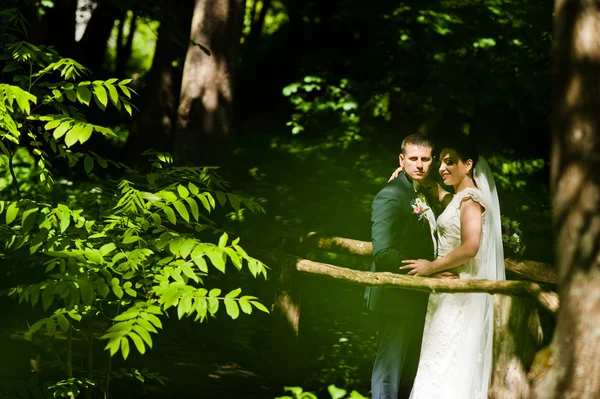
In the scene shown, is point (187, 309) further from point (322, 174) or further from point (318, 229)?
point (322, 174)

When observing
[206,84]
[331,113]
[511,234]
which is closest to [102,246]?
[511,234]

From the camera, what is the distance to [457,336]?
5.37 m

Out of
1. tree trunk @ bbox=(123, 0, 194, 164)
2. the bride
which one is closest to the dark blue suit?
the bride

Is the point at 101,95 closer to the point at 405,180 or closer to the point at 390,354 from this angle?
the point at 405,180

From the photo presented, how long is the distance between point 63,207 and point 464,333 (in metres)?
3.15

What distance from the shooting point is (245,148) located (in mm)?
14180

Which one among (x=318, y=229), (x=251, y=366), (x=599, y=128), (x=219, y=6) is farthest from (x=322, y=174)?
(x=599, y=128)

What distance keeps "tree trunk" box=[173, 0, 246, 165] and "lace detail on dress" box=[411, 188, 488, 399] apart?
426 centimetres

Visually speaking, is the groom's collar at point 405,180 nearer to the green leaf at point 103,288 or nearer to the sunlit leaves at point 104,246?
the sunlit leaves at point 104,246

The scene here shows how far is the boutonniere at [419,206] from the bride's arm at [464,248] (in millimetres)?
266

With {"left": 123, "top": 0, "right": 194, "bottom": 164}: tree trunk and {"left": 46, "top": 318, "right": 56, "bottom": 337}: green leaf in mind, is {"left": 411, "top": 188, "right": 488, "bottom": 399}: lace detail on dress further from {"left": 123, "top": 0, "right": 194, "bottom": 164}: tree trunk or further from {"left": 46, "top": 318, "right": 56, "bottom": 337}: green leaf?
{"left": 123, "top": 0, "right": 194, "bottom": 164}: tree trunk

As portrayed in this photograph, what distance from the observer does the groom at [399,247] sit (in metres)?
5.15

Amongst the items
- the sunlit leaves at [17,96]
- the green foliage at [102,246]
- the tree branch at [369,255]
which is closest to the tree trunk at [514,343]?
the tree branch at [369,255]

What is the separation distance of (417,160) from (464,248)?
0.72m
